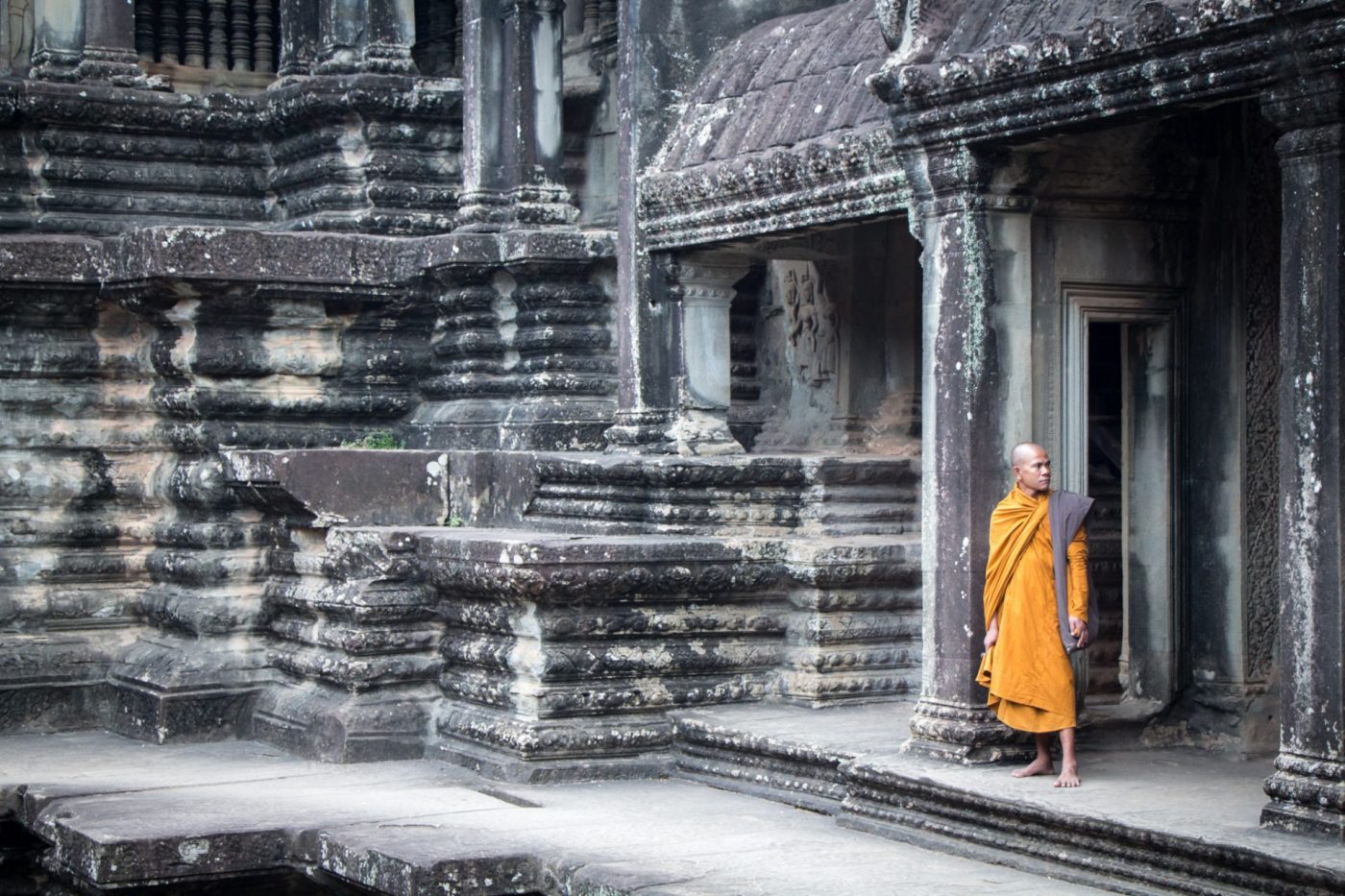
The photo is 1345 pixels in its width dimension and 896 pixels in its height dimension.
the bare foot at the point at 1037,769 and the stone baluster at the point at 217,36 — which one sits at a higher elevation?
the stone baluster at the point at 217,36

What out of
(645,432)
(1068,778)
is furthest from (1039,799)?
(645,432)

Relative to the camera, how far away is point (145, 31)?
42.6 feet

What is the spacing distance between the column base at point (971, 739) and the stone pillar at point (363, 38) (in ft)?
19.0

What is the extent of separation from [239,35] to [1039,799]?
8.07 m

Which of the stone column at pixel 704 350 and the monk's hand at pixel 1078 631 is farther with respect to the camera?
the stone column at pixel 704 350

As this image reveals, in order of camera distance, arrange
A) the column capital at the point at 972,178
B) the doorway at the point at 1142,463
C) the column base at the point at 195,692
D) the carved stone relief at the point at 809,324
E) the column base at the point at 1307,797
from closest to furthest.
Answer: the column base at the point at 1307,797 → the column capital at the point at 972,178 → the doorway at the point at 1142,463 → the carved stone relief at the point at 809,324 → the column base at the point at 195,692

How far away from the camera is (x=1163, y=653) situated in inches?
341

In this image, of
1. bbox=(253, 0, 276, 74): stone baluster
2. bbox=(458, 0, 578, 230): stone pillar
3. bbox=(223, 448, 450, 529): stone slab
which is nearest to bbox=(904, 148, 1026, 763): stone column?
bbox=(223, 448, 450, 529): stone slab

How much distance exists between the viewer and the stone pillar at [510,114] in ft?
37.1

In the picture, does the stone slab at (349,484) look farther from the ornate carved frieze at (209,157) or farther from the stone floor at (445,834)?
the ornate carved frieze at (209,157)

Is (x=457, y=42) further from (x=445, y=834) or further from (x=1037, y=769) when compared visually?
(x=1037, y=769)

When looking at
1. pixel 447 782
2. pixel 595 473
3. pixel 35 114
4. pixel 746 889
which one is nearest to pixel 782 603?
pixel 595 473

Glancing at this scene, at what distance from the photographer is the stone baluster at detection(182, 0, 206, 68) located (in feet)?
42.8

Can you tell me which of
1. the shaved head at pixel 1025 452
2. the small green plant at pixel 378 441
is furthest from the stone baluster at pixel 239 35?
the shaved head at pixel 1025 452
